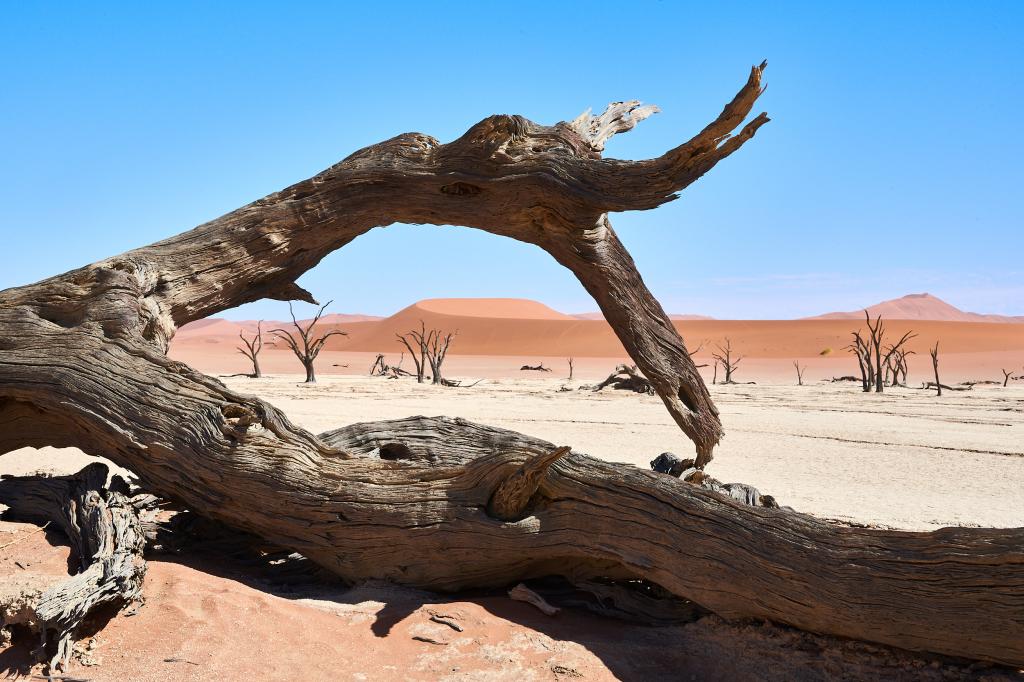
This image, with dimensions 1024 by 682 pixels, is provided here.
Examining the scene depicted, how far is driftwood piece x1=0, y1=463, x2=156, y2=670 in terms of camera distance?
3314mm

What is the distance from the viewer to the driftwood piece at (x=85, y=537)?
130 inches

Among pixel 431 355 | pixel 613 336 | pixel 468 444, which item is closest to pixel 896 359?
pixel 431 355

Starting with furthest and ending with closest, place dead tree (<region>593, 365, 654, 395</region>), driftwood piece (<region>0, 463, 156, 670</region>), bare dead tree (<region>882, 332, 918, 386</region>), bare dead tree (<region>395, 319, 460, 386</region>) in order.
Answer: bare dead tree (<region>395, 319, 460, 386</region>)
bare dead tree (<region>882, 332, 918, 386</region>)
dead tree (<region>593, 365, 654, 395</region>)
driftwood piece (<region>0, 463, 156, 670</region>)

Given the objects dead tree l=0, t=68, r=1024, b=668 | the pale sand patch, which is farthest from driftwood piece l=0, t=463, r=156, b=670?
the pale sand patch

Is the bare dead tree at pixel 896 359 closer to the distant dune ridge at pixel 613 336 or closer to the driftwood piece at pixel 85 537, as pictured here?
the driftwood piece at pixel 85 537

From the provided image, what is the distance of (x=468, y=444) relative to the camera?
195 inches

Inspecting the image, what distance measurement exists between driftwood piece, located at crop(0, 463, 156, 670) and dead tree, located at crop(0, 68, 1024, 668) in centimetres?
25

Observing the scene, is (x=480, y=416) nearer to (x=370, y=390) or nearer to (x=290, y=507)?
(x=370, y=390)

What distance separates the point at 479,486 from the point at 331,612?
38.1 inches

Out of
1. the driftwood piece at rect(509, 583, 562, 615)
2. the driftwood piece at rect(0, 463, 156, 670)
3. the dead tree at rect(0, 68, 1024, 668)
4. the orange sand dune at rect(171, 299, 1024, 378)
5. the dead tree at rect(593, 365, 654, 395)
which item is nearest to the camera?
the driftwood piece at rect(0, 463, 156, 670)

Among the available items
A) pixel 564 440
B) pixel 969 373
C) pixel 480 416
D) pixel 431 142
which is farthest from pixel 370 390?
pixel 969 373

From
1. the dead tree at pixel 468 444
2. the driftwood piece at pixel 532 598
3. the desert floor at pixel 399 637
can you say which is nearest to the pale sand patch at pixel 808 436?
the desert floor at pixel 399 637

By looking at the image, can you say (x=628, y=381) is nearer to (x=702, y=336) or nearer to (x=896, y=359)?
(x=896, y=359)

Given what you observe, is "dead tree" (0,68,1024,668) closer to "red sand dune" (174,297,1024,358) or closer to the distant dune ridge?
"red sand dune" (174,297,1024,358)
